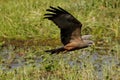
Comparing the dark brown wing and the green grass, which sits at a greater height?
the dark brown wing

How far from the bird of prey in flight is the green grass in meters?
0.25

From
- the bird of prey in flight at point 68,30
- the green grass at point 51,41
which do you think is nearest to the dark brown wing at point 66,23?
the bird of prey in flight at point 68,30

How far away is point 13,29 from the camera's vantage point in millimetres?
11023

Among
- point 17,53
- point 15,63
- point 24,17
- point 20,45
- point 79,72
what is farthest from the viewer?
point 24,17

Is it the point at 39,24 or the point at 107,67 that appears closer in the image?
the point at 107,67

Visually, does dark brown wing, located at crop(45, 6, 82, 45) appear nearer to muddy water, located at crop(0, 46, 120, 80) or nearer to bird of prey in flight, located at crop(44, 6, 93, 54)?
bird of prey in flight, located at crop(44, 6, 93, 54)

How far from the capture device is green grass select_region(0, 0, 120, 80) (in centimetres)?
743

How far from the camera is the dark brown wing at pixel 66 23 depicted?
7.43 m

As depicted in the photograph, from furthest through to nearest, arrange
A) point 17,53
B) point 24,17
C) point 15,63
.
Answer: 1. point 24,17
2. point 17,53
3. point 15,63

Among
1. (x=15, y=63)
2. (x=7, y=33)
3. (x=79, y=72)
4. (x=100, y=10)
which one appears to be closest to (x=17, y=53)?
(x=15, y=63)

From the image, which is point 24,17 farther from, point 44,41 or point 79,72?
point 79,72

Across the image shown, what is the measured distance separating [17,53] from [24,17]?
2.11m

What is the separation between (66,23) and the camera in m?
7.72

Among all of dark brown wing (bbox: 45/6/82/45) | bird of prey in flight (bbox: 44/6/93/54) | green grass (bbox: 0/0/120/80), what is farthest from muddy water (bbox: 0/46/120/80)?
dark brown wing (bbox: 45/6/82/45)
